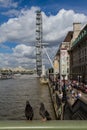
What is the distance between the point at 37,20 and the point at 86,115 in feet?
598

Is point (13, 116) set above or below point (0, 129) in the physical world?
below

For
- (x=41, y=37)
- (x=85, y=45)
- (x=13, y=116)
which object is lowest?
(x=13, y=116)

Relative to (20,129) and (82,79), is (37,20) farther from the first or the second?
(20,129)

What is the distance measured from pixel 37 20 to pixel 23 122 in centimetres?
19423

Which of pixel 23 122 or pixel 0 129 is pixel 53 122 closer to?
pixel 23 122

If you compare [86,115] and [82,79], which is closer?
[86,115]

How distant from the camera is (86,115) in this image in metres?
18.7

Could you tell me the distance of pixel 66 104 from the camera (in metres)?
29.7

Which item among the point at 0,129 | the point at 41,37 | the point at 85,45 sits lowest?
the point at 0,129

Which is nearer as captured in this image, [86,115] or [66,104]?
[86,115]

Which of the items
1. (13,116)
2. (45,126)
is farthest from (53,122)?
(13,116)

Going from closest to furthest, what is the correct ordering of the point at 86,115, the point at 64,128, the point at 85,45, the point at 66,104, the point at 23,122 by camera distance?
the point at 64,128
the point at 23,122
the point at 86,115
the point at 66,104
the point at 85,45

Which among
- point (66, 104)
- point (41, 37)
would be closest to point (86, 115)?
point (66, 104)

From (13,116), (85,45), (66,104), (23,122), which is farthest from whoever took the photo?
(85,45)
